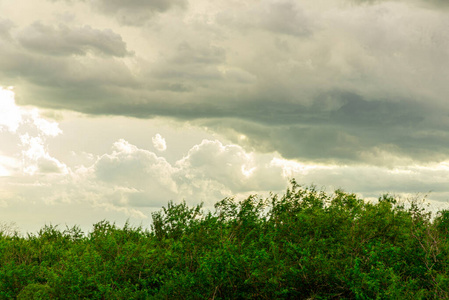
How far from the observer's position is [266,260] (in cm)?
2262

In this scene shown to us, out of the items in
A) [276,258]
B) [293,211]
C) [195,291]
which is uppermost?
[293,211]

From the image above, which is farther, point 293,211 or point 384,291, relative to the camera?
point 293,211

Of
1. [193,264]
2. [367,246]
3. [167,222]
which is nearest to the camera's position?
[367,246]

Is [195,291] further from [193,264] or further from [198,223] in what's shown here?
[198,223]

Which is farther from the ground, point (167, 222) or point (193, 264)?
point (167, 222)

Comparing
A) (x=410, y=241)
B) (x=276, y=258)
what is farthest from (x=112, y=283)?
(x=410, y=241)

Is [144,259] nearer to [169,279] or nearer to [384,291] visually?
[169,279]

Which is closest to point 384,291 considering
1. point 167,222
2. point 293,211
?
point 293,211

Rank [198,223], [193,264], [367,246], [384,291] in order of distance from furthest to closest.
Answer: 1. [198,223]
2. [193,264]
3. [367,246]
4. [384,291]

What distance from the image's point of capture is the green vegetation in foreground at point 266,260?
71.6ft

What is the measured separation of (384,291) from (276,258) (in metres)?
5.05

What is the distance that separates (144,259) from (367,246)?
1094cm

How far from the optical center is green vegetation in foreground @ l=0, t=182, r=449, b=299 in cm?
2181

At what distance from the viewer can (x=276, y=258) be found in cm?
2320
